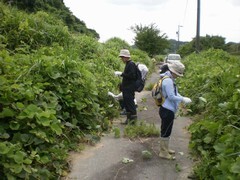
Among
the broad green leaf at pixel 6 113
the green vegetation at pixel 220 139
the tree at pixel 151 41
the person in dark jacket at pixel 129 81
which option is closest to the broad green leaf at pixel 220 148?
the green vegetation at pixel 220 139

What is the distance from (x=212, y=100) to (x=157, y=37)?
102ft

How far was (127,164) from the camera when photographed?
15.2 feet

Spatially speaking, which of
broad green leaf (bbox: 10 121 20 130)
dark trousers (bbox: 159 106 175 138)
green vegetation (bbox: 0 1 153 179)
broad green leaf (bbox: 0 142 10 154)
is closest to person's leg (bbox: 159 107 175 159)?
dark trousers (bbox: 159 106 175 138)

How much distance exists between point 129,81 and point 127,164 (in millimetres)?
2411

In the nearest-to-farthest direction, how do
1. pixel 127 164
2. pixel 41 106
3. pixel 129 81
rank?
1. pixel 41 106
2. pixel 127 164
3. pixel 129 81

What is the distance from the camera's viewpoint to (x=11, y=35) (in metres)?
8.04

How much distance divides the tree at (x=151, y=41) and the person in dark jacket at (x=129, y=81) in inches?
1163

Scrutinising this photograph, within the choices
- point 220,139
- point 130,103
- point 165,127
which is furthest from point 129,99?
point 220,139

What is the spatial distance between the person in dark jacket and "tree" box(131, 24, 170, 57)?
2953 cm

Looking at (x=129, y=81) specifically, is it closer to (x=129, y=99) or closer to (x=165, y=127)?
(x=129, y=99)

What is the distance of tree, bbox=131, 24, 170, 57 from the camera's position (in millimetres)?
35969

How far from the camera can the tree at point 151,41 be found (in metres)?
36.0

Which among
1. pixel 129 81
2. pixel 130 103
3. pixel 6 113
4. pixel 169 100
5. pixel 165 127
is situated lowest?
pixel 165 127

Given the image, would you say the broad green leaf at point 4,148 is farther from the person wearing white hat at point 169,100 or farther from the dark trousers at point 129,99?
the dark trousers at point 129,99
